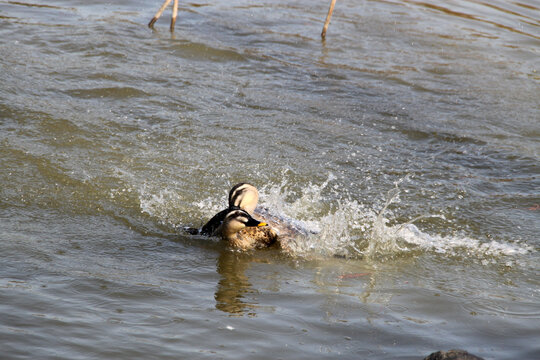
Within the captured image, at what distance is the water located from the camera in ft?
15.3

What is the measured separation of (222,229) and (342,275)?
1.17 m

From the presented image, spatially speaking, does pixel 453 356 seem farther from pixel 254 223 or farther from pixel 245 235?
pixel 245 235

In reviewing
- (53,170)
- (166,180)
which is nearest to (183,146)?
(166,180)

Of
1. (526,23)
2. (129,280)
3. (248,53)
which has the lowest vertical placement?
(129,280)

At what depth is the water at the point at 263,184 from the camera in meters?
4.66

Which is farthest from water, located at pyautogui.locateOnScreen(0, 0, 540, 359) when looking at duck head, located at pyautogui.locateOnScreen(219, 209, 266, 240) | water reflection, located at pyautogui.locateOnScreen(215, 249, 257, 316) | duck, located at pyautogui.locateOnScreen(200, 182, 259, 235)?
duck, located at pyautogui.locateOnScreen(200, 182, 259, 235)

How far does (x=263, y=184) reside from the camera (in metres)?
7.67

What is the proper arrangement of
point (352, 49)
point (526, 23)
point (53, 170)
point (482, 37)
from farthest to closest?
point (526, 23)
point (482, 37)
point (352, 49)
point (53, 170)

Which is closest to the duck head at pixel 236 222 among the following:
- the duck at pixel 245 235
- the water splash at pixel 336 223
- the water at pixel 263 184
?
the duck at pixel 245 235

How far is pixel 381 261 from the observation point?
605cm

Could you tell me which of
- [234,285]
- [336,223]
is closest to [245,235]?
[234,285]

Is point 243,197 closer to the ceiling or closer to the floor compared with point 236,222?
closer to the ceiling

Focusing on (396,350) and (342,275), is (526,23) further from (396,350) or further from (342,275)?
(396,350)

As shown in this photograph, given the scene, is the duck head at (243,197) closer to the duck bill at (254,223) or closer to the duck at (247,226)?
the duck at (247,226)
